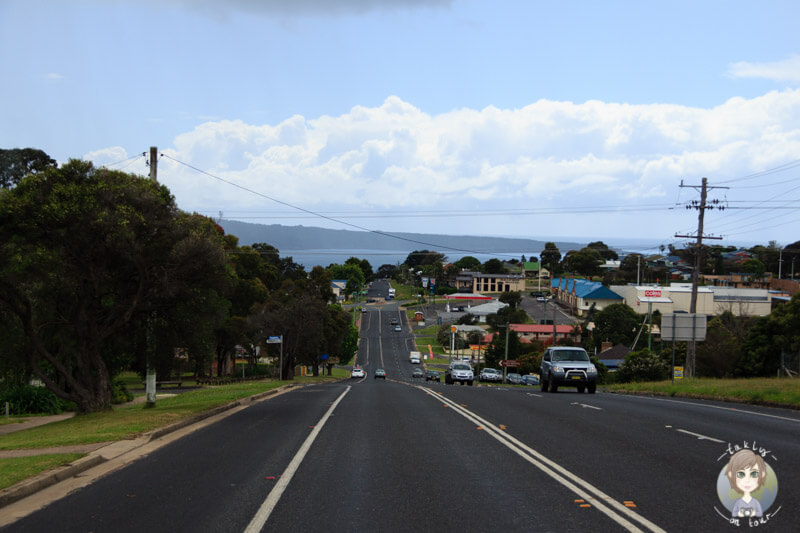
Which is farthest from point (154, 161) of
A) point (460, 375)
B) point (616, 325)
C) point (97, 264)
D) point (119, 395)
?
point (616, 325)

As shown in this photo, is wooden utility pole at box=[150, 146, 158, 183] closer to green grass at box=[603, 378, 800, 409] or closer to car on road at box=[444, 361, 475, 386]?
green grass at box=[603, 378, 800, 409]

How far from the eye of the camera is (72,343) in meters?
24.4

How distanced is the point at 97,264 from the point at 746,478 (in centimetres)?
1781

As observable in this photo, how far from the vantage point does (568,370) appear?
29906 mm

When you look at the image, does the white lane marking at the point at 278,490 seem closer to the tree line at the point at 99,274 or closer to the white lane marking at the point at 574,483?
the white lane marking at the point at 574,483

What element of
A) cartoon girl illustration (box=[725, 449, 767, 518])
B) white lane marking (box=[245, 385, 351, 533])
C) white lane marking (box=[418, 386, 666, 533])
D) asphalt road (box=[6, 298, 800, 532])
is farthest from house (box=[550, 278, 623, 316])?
cartoon girl illustration (box=[725, 449, 767, 518])

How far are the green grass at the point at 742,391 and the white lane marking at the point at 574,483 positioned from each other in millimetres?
11280

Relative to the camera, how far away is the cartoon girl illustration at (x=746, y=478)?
7.86 m

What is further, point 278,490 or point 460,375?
point 460,375

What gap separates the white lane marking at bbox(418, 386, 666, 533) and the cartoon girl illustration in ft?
3.68

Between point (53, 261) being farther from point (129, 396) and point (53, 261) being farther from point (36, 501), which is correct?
point (129, 396)

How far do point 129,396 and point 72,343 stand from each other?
17348 millimetres

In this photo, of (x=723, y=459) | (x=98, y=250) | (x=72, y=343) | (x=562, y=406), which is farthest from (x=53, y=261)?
(x=723, y=459)

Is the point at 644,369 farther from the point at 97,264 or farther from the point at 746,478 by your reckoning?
the point at 746,478
